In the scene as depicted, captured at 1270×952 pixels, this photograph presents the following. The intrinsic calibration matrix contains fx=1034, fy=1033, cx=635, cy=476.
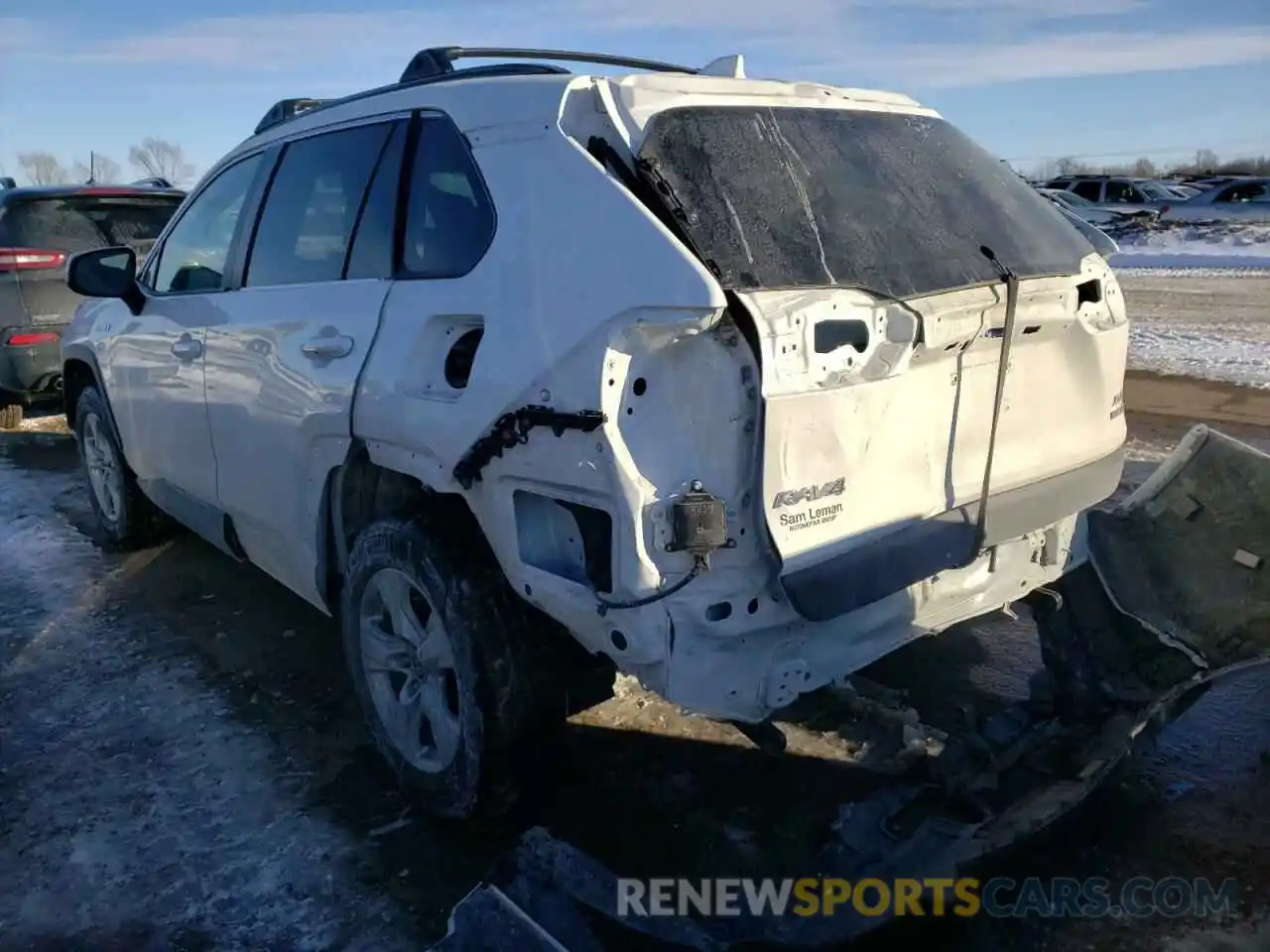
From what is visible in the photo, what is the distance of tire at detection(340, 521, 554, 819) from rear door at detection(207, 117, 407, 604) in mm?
406

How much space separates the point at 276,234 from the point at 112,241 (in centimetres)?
564

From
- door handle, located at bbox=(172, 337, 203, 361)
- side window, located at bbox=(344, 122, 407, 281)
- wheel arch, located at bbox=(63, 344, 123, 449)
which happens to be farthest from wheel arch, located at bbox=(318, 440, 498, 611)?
wheel arch, located at bbox=(63, 344, 123, 449)

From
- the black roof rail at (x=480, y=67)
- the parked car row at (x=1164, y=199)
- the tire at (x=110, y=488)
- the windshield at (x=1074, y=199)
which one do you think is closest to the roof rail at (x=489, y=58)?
the black roof rail at (x=480, y=67)

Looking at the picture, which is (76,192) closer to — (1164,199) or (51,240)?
(51,240)

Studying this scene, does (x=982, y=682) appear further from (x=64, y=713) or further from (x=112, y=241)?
(x=112, y=241)

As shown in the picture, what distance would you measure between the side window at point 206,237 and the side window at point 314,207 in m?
0.32

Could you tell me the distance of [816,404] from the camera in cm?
239

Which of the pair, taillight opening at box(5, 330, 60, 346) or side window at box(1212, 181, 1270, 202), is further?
side window at box(1212, 181, 1270, 202)

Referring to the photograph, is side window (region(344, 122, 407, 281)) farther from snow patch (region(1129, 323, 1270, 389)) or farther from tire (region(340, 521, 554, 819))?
snow patch (region(1129, 323, 1270, 389))

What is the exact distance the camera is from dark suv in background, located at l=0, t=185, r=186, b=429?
8141mm

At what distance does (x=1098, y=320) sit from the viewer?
3064 millimetres

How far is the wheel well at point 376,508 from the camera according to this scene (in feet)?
9.73

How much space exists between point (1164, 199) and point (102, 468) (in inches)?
993

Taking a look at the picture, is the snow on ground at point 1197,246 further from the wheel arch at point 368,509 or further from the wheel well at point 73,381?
the wheel arch at point 368,509
